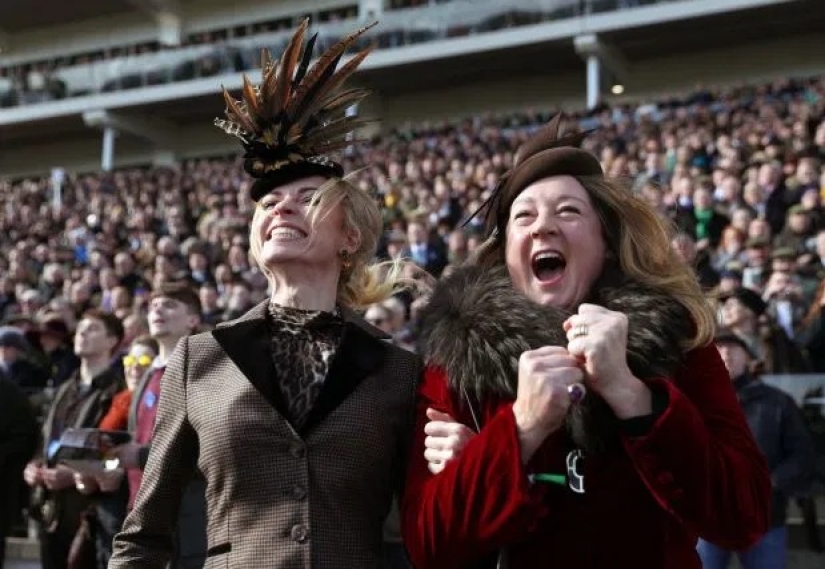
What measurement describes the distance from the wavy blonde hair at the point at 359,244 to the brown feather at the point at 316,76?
0.66 feet

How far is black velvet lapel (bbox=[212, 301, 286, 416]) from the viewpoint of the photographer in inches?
96.4

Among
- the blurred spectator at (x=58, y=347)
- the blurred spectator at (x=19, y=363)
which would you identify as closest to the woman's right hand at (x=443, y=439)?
the blurred spectator at (x=19, y=363)

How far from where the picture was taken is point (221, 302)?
10250 millimetres

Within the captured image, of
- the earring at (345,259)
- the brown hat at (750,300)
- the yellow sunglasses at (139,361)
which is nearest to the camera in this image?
the earring at (345,259)

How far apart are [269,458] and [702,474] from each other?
96 centimetres

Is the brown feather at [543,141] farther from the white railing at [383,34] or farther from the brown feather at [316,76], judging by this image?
the white railing at [383,34]

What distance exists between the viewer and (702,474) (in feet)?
6.09

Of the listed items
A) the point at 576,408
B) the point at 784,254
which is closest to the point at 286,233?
the point at 576,408

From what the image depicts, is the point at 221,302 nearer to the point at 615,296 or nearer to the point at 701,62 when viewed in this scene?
the point at 615,296

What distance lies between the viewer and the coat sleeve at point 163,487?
2.49 metres

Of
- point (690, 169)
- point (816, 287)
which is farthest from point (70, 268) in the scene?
point (816, 287)

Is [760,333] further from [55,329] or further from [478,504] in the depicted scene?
[55,329]

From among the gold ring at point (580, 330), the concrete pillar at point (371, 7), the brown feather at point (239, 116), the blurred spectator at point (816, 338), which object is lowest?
the blurred spectator at point (816, 338)

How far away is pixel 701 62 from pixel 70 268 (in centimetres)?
1757
